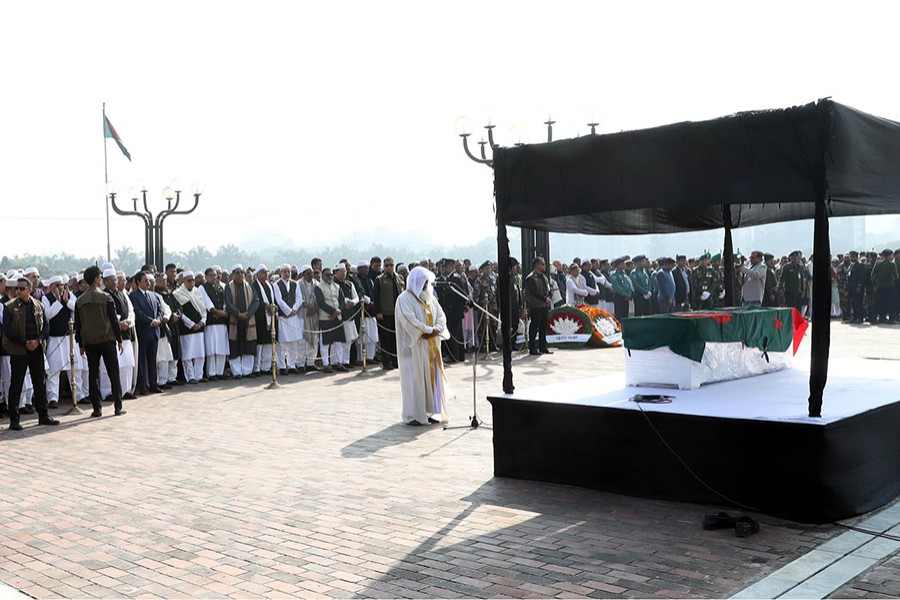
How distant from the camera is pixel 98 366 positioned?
40.9 ft

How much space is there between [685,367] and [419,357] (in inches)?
155

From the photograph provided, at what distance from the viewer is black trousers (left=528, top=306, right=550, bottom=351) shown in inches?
749

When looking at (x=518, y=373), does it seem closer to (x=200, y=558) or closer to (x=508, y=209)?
(x=508, y=209)

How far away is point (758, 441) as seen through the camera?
664 centimetres

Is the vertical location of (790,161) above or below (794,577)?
above

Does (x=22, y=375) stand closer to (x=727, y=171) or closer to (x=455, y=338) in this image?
(x=455, y=338)

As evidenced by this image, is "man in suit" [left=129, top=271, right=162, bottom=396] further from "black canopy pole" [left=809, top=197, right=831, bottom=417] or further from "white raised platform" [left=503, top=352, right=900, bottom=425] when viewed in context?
"black canopy pole" [left=809, top=197, right=831, bottom=417]

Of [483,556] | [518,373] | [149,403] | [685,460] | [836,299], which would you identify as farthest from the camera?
[836,299]

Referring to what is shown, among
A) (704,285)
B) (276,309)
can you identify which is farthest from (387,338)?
(704,285)

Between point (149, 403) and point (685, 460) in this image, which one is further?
point (149, 403)

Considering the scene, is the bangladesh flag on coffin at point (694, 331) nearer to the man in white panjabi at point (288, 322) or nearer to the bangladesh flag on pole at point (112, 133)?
the man in white panjabi at point (288, 322)

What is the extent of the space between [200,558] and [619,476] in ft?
11.0

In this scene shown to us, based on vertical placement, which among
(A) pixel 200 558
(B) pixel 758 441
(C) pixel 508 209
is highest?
(C) pixel 508 209

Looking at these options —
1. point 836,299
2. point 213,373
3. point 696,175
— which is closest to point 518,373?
point 213,373
